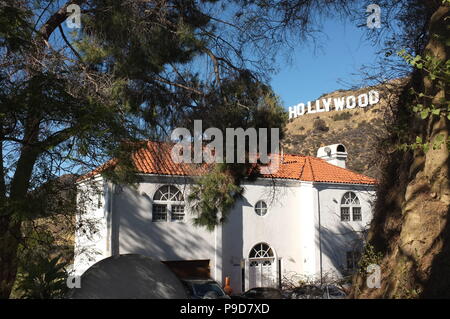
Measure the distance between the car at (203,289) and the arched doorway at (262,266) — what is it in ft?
17.1

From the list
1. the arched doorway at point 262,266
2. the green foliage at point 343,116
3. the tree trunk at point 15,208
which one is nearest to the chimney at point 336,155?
the arched doorway at point 262,266

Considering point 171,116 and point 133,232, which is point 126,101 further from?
point 133,232

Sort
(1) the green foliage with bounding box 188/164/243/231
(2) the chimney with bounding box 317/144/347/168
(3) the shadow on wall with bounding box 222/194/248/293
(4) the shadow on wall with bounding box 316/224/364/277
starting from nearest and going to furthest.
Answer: (1) the green foliage with bounding box 188/164/243/231, (3) the shadow on wall with bounding box 222/194/248/293, (4) the shadow on wall with bounding box 316/224/364/277, (2) the chimney with bounding box 317/144/347/168

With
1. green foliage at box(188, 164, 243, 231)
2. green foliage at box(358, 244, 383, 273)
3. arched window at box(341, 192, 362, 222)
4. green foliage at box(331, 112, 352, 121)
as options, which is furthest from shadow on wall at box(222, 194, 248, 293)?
green foliage at box(331, 112, 352, 121)

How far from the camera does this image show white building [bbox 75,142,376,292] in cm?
2081

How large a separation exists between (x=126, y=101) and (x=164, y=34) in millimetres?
1516

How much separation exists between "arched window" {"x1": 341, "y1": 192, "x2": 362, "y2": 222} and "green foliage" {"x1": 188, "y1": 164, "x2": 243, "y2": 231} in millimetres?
19880

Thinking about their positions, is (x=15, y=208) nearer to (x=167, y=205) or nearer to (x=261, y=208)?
(x=167, y=205)

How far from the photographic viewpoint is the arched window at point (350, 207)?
2766 cm

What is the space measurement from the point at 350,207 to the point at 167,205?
1174cm

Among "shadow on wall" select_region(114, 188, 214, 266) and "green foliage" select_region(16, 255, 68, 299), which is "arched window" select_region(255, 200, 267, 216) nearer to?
"shadow on wall" select_region(114, 188, 214, 266)

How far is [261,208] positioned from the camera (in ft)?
81.1

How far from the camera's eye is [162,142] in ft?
31.2
